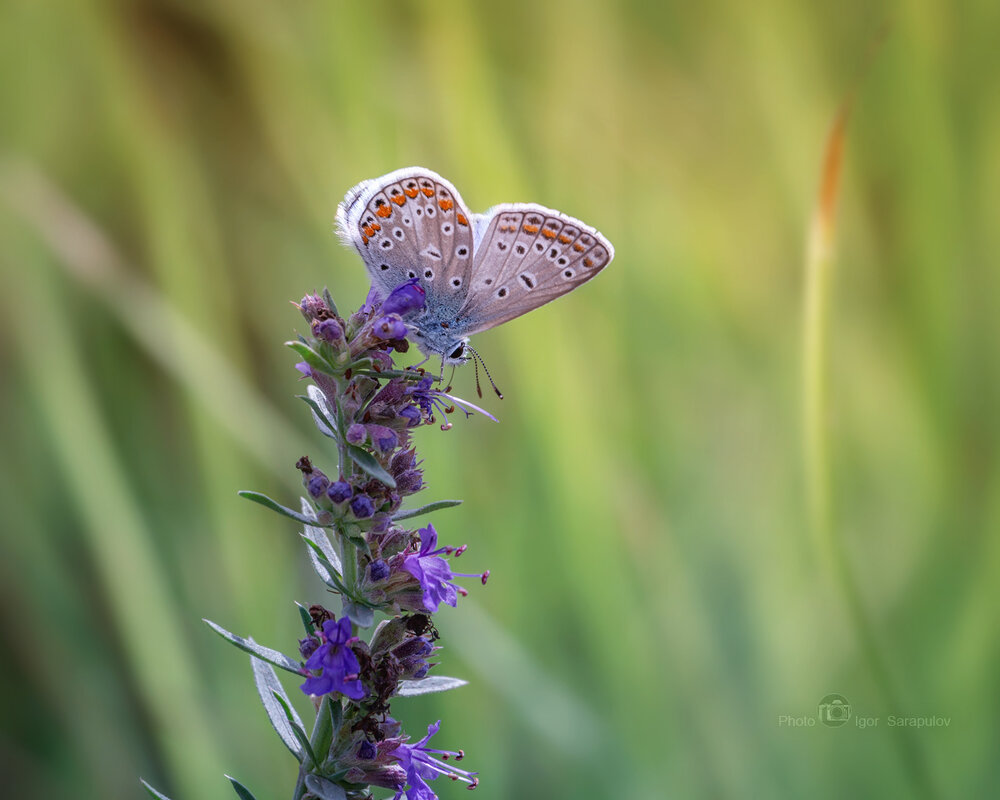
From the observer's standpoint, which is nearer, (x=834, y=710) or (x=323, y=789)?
(x=323, y=789)

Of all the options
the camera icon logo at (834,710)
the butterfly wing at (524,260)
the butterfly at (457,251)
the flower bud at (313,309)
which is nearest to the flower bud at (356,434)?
the flower bud at (313,309)

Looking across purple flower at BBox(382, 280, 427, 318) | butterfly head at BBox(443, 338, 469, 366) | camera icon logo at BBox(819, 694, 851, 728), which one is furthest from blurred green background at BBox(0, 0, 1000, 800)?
purple flower at BBox(382, 280, 427, 318)

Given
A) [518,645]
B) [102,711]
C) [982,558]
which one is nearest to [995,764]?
[982,558]

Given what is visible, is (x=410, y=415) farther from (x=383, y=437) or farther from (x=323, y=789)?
(x=323, y=789)

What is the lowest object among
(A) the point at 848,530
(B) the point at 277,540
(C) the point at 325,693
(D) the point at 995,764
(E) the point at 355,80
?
(D) the point at 995,764

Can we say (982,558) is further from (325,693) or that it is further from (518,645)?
(325,693)

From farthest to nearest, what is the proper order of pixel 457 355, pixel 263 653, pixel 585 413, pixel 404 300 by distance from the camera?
pixel 585 413
pixel 457 355
pixel 404 300
pixel 263 653

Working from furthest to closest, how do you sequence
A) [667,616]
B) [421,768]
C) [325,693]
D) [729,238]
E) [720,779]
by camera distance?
[729,238] < [667,616] < [720,779] < [421,768] < [325,693]

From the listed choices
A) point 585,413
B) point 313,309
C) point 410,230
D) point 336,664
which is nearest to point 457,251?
point 410,230
